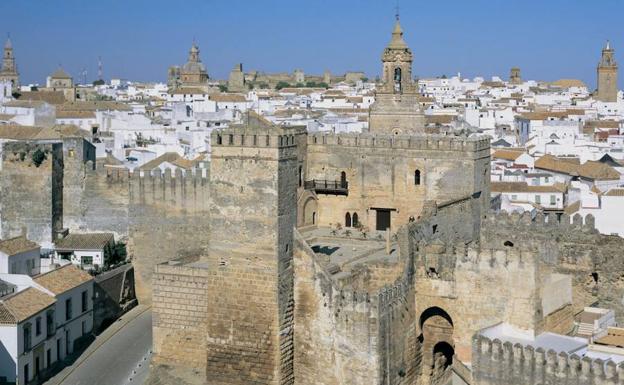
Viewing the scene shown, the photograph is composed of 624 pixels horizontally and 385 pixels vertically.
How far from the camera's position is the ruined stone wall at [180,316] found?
843 inches

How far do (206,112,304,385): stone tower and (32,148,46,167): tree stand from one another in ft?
30.3

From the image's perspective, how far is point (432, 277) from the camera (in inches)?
832

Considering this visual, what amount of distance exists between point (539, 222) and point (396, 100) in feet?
22.4

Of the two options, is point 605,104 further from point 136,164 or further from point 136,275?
point 136,275

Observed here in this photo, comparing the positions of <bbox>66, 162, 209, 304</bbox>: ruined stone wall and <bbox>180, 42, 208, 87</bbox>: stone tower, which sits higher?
<bbox>180, 42, 208, 87</bbox>: stone tower

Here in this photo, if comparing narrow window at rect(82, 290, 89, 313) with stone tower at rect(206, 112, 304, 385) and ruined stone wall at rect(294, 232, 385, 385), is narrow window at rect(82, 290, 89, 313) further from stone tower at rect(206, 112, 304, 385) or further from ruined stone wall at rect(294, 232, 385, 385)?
ruined stone wall at rect(294, 232, 385, 385)

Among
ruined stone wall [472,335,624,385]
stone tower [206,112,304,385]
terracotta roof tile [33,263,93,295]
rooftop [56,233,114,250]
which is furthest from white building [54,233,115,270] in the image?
ruined stone wall [472,335,624,385]

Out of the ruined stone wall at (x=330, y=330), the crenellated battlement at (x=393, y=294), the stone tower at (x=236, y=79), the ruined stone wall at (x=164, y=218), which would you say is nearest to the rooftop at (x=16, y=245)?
the ruined stone wall at (x=164, y=218)

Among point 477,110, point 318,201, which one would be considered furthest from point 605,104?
point 318,201

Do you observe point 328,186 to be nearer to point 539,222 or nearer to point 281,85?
point 539,222

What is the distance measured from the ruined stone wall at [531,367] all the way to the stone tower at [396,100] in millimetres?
12815

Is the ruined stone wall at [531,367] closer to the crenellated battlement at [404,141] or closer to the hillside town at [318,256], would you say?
the hillside town at [318,256]

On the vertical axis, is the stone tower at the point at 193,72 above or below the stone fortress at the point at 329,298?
above

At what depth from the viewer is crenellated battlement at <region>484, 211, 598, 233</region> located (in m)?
25.2
